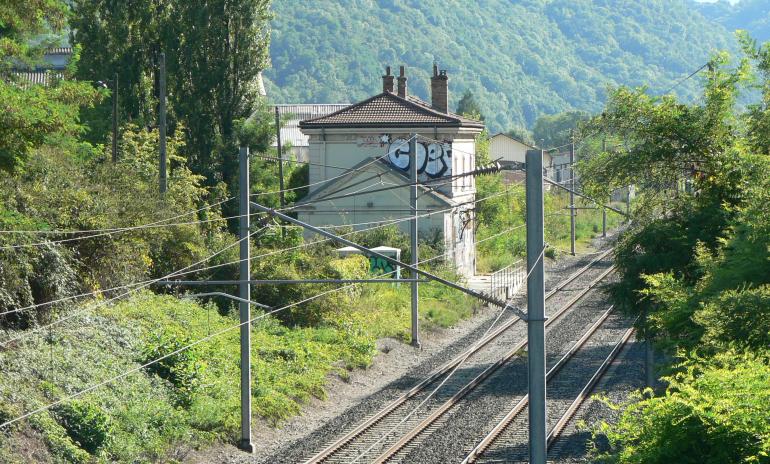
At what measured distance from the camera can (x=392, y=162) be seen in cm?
4466

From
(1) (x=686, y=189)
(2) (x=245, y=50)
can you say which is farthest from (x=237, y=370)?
(2) (x=245, y=50)

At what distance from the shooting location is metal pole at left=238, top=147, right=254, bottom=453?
61.8 feet

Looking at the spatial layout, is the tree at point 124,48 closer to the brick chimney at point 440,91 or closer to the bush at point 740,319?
the brick chimney at point 440,91

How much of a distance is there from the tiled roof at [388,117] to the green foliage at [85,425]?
89.7 ft

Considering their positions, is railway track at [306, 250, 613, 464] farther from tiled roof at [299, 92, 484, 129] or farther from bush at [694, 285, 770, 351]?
tiled roof at [299, 92, 484, 129]

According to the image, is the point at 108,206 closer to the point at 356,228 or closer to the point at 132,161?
the point at 132,161

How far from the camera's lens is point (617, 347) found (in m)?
31.1

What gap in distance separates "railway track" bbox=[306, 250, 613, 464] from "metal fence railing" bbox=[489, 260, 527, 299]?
4.68m

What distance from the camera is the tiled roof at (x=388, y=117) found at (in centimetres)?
4466

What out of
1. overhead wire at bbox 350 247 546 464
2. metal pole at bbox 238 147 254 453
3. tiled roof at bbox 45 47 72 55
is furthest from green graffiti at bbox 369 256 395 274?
metal pole at bbox 238 147 254 453

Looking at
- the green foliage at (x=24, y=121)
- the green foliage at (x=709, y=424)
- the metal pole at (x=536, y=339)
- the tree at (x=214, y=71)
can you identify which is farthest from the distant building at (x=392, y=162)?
the green foliage at (x=709, y=424)

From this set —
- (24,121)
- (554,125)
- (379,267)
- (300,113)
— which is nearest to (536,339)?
(24,121)

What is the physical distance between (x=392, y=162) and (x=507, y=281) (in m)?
6.72

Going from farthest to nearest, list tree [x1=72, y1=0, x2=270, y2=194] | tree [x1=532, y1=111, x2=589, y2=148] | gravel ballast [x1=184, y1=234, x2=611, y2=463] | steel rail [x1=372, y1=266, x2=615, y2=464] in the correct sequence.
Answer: tree [x1=532, y1=111, x2=589, y2=148] → tree [x1=72, y1=0, x2=270, y2=194] → gravel ballast [x1=184, y1=234, x2=611, y2=463] → steel rail [x1=372, y1=266, x2=615, y2=464]
